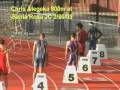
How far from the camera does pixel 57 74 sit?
20.3 m

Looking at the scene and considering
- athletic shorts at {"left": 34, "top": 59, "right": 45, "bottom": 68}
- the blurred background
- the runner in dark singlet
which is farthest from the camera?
the blurred background

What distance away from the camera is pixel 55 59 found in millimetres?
24953

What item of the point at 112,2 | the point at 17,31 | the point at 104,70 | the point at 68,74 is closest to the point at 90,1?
the point at 112,2

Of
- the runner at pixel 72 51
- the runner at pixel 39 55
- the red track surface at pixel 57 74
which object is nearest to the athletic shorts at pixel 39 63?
the runner at pixel 39 55

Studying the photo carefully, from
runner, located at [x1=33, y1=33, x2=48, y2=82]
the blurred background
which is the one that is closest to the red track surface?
runner, located at [x1=33, y1=33, x2=48, y2=82]

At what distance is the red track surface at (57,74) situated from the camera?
1739 centimetres

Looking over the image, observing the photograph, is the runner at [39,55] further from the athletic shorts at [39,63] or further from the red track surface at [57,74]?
the red track surface at [57,74]

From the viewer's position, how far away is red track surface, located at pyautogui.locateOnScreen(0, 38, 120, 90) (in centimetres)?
1739

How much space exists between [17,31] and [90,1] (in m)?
21.7

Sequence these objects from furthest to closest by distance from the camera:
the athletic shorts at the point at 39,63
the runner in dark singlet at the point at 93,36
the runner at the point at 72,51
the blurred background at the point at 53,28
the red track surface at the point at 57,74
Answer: the blurred background at the point at 53,28, the runner in dark singlet at the point at 93,36, the runner at the point at 72,51, the red track surface at the point at 57,74, the athletic shorts at the point at 39,63

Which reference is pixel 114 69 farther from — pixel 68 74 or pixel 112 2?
pixel 112 2

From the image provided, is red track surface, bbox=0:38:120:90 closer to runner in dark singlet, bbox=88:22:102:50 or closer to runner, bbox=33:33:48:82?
runner, bbox=33:33:48:82

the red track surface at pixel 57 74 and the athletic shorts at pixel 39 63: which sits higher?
the athletic shorts at pixel 39 63

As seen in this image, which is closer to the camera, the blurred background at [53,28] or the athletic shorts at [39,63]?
the athletic shorts at [39,63]
